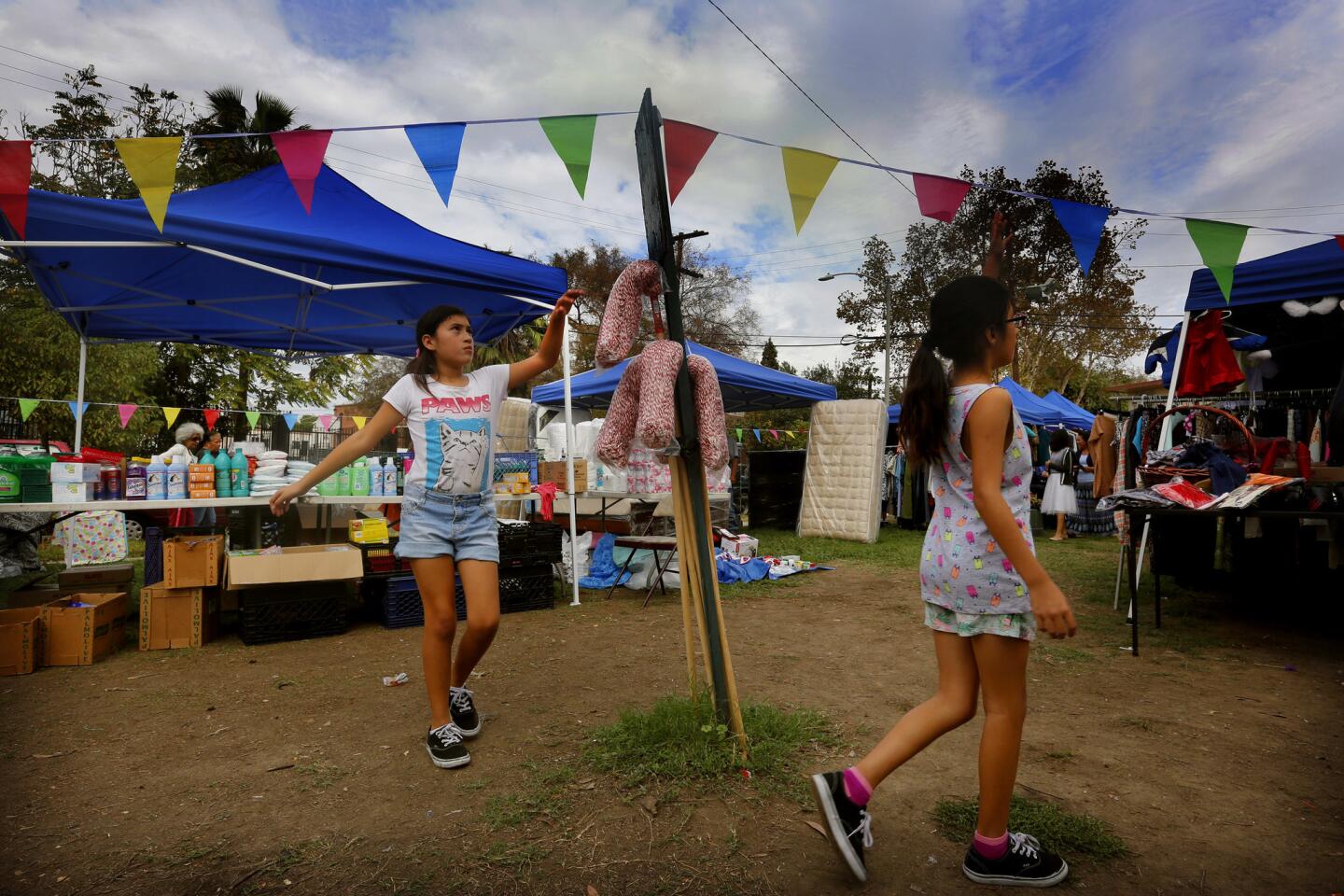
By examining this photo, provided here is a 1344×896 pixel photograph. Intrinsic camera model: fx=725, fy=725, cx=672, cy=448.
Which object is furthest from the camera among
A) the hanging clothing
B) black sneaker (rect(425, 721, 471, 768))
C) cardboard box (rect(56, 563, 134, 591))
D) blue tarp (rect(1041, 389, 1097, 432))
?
blue tarp (rect(1041, 389, 1097, 432))

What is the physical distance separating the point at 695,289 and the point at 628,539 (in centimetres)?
2708

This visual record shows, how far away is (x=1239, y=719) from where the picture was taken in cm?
335

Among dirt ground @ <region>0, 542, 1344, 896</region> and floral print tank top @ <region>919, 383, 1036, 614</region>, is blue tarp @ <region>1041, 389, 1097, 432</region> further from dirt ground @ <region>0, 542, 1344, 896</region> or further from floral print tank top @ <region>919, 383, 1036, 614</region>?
floral print tank top @ <region>919, 383, 1036, 614</region>

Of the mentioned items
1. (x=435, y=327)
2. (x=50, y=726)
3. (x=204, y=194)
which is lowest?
(x=50, y=726)

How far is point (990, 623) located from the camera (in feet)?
6.12

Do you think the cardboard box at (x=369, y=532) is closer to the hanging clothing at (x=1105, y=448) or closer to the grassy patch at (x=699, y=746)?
the grassy patch at (x=699, y=746)

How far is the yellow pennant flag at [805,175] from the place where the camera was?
11.4 ft

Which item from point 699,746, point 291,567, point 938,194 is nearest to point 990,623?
point 699,746

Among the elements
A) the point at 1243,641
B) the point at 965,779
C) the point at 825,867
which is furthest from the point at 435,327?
the point at 1243,641

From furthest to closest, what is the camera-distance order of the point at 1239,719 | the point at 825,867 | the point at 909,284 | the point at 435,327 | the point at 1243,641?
the point at 909,284 → the point at 1243,641 → the point at 1239,719 → the point at 435,327 → the point at 825,867

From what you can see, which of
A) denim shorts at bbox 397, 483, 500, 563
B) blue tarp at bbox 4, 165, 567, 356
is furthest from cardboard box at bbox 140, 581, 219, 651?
denim shorts at bbox 397, 483, 500, 563

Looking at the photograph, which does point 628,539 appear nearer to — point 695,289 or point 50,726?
point 50,726

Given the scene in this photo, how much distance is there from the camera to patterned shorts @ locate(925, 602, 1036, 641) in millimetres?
1853

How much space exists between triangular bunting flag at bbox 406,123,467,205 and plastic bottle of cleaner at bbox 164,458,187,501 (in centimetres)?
296
